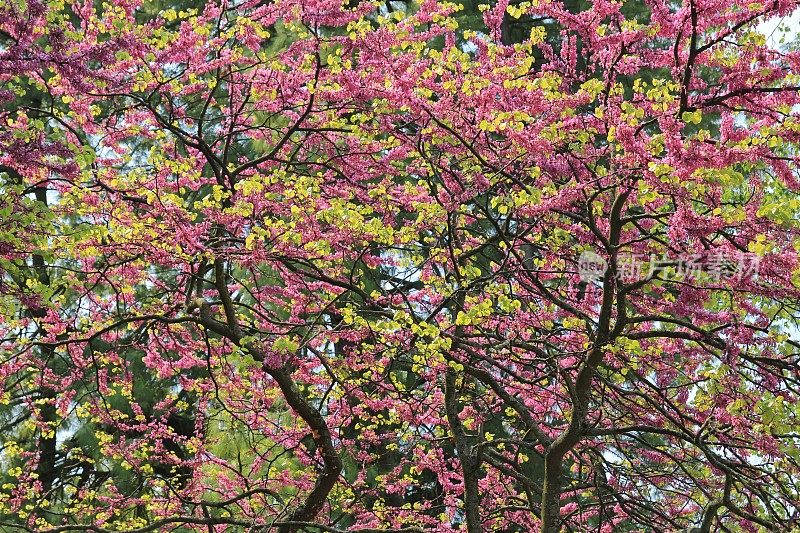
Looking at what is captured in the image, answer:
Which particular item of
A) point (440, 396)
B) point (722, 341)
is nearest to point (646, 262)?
point (722, 341)

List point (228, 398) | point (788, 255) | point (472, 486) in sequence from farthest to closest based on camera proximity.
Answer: point (228, 398), point (472, 486), point (788, 255)

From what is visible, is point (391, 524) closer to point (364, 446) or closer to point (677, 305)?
point (364, 446)

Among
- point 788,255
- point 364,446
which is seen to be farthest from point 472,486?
point 788,255

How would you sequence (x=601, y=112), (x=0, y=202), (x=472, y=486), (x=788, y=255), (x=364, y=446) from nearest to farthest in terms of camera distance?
1. (x=788, y=255)
2. (x=601, y=112)
3. (x=0, y=202)
4. (x=472, y=486)
5. (x=364, y=446)

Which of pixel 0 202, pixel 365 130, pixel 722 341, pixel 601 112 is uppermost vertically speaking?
pixel 365 130

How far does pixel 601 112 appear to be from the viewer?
4.52m

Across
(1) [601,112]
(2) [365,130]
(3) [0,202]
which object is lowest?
(3) [0,202]

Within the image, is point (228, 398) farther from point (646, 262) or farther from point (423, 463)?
point (646, 262)

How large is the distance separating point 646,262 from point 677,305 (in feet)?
2.73

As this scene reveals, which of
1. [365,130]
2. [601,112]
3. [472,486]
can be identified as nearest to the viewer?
[601,112]

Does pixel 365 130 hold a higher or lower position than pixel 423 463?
higher

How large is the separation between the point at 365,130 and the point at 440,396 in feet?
8.72

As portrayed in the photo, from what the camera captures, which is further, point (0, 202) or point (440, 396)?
point (440, 396)

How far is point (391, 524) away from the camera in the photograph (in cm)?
782
